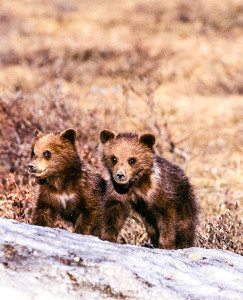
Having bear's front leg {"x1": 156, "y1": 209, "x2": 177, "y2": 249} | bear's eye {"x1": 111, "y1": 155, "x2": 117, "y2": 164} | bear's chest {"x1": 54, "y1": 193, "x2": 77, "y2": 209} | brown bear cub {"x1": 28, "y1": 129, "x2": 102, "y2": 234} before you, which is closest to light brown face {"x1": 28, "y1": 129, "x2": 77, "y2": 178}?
brown bear cub {"x1": 28, "y1": 129, "x2": 102, "y2": 234}

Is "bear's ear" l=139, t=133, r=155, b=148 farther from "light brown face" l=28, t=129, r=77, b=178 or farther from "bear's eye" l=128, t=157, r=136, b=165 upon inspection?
"light brown face" l=28, t=129, r=77, b=178

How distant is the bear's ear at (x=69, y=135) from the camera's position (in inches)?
282

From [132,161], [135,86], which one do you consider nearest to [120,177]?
[132,161]

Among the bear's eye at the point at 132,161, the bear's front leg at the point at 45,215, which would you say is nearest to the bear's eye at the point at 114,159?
the bear's eye at the point at 132,161

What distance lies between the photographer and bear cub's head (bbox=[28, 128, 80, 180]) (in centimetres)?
711

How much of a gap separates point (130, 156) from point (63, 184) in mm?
650

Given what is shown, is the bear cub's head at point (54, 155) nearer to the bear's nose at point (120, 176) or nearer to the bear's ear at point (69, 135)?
the bear's ear at point (69, 135)

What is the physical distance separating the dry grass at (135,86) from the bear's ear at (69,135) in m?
1.36

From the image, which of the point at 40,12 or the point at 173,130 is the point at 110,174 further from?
the point at 40,12

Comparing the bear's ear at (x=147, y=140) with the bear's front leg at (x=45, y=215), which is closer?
the bear's ear at (x=147, y=140)

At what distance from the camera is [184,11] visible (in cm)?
2484

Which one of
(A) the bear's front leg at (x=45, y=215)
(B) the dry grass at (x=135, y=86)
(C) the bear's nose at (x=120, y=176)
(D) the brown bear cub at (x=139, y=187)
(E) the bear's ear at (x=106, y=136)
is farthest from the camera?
(B) the dry grass at (x=135, y=86)

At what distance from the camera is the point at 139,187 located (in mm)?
6891

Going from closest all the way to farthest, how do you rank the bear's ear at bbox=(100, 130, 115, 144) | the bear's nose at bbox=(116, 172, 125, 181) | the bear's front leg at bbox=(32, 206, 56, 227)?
the bear's nose at bbox=(116, 172, 125, 181) < the bear's ear at bbox=(100, 130, 115, 144) < the bear's front leg at bbox=(32, 206, 56, 227)
